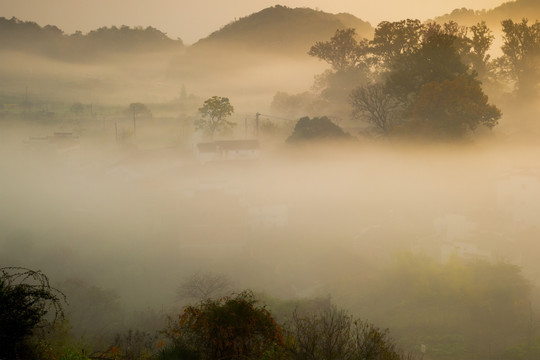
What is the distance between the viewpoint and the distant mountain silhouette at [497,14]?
132000 mm

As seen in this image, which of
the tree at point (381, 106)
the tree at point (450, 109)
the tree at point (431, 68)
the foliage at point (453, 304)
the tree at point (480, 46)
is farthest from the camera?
the tree at point (480, 46)

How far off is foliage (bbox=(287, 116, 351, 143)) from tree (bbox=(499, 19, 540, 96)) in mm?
27239

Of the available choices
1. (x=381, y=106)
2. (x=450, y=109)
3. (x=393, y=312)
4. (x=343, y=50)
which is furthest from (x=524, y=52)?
(x=393, y=312)

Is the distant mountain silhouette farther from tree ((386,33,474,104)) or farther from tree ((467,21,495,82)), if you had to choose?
tree ((386,33,474,104))

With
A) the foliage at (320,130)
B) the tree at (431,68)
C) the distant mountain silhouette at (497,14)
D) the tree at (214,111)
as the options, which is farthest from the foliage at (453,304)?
the distant mountain silhouette at (497,14)

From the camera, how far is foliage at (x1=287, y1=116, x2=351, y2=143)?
69.1 metres

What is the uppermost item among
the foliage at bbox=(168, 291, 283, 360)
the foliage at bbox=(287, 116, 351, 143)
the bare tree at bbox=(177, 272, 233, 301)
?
the foliage at bbox=(287, 116, 351, 143)

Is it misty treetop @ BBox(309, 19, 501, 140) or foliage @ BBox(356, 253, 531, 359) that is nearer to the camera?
foliage @ BBox(356, 253, 531, 359)

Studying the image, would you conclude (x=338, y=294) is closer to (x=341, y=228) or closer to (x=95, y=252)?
(x=341, y=228)

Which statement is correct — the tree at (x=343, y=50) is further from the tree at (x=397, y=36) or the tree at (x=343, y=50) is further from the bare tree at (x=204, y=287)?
the bare tree at (x=204, y=287)

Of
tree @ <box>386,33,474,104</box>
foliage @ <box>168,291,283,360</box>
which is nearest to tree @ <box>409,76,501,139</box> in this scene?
tree @ <box>386,33,474,104</box>

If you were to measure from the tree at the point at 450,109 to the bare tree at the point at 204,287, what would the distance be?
2838cm

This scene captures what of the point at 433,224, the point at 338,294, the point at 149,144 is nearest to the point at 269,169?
the point at 433,224

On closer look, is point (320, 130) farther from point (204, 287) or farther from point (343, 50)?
point (204, 287)
